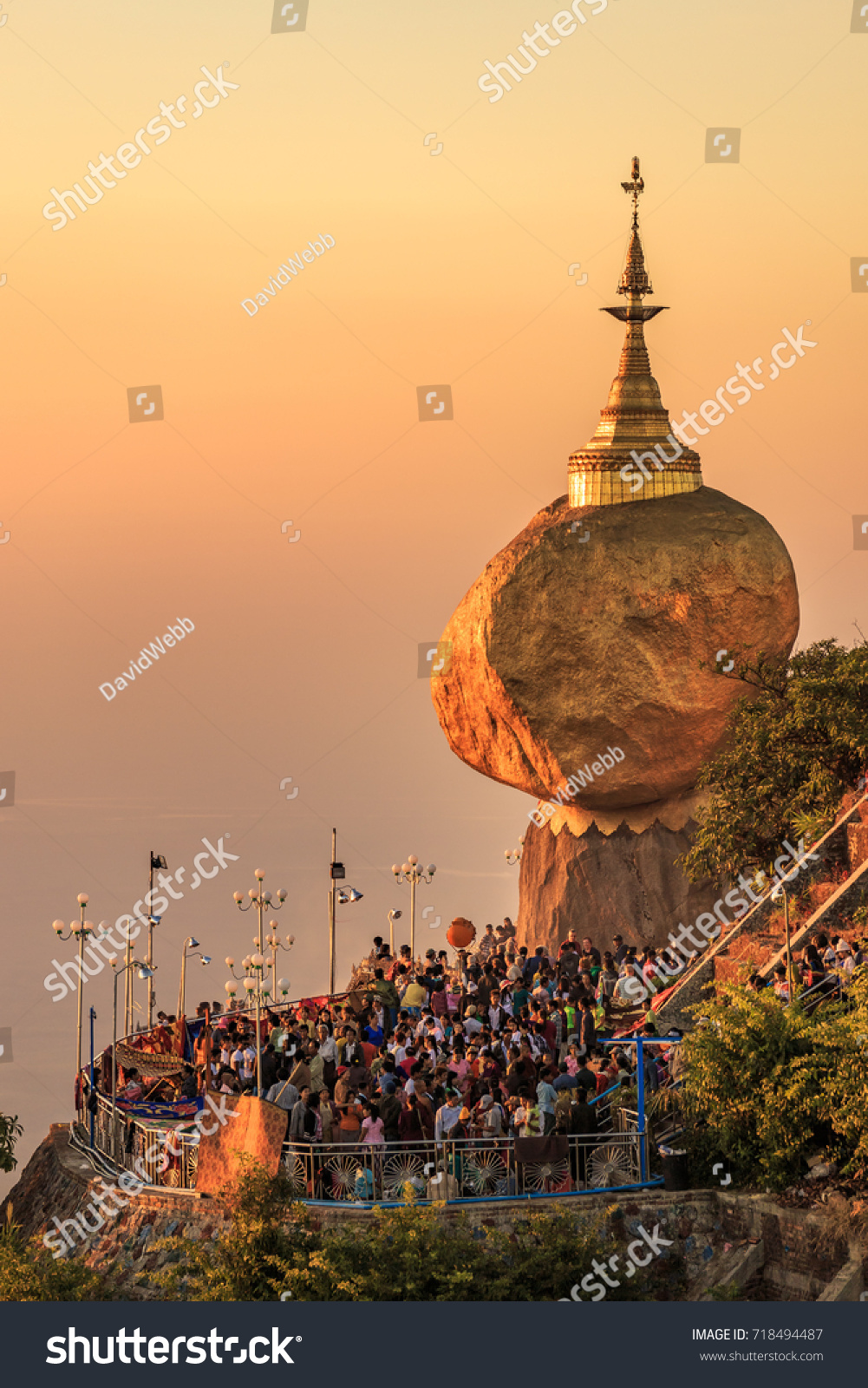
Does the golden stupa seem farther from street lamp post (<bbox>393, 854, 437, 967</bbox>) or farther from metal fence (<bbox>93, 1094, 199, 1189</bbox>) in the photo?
metal fence (<bbox>93, 1094, 199, 1189</bbox>)

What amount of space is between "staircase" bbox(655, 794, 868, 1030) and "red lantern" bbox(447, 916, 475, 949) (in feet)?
27.7

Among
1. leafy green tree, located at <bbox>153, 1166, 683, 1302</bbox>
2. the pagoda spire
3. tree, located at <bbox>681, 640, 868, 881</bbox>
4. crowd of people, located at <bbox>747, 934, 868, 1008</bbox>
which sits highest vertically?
the pagoda spire

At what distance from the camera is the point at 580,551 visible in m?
41.4

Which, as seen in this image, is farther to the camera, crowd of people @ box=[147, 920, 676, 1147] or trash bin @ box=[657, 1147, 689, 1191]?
trash bin @ box=[657, 1147, 689, 1191]

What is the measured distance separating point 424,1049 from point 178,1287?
4.37m

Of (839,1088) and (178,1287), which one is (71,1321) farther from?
(839,1088)

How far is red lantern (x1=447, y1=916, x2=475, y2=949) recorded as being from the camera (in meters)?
40.5

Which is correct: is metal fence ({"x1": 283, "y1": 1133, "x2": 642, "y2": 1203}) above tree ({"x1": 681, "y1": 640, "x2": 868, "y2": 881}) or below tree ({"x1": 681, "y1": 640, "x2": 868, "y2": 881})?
below

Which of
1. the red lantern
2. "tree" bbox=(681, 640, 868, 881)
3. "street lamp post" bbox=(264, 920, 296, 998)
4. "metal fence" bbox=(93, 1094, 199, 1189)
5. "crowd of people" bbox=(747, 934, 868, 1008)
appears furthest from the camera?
the red lantern

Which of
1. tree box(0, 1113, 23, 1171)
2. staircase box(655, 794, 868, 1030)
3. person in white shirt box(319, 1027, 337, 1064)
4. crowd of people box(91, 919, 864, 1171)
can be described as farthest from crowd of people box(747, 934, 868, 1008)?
tree box(0, 1113, 23, 1171)

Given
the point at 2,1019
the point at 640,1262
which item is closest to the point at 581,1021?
the point at 640,1262

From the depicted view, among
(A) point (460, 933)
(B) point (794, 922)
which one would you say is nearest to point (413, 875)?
(A) point (460, 933)

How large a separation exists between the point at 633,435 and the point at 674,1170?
23.0m

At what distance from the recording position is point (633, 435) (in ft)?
141
